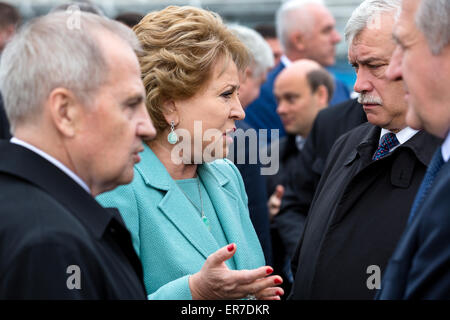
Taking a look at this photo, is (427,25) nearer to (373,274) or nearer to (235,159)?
(373,274)

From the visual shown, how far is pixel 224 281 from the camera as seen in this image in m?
2.47

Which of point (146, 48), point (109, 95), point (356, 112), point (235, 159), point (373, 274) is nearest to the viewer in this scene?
point (109, 95)

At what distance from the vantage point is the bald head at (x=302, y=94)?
5629mm

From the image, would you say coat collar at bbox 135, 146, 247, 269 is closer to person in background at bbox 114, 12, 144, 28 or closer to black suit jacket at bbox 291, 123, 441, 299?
black suit jacket at bbox 291, 123, 441, 299

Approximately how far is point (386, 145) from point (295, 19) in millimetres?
4501

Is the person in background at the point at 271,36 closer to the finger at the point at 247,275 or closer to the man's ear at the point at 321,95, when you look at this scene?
the man's ear at the point at 321,95

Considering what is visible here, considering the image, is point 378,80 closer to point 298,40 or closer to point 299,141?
point 299,141

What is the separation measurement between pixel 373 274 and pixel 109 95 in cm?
137

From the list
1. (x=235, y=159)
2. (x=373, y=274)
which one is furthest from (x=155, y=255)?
(x=235, y=159)

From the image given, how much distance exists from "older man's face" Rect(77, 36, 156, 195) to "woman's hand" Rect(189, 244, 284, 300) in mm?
586

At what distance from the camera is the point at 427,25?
1.88 metres

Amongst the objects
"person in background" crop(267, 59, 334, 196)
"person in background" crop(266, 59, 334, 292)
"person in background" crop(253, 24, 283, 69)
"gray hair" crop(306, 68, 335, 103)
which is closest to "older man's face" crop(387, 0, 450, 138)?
"person in background" crop(266, 59, 334, 292)
